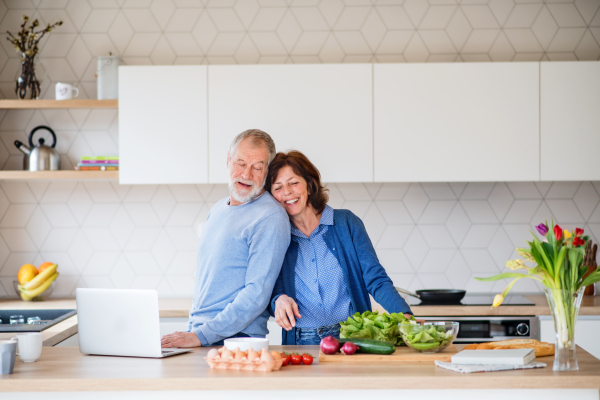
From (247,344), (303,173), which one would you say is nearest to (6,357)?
(247,344)

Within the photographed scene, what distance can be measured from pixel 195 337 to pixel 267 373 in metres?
0.50

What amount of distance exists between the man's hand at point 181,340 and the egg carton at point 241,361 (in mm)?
324

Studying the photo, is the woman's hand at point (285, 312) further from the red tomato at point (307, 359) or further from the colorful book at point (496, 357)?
the colorful book at point (496, 357)

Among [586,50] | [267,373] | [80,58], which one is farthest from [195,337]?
[586,50]

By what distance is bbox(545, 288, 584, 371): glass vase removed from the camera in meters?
1.56

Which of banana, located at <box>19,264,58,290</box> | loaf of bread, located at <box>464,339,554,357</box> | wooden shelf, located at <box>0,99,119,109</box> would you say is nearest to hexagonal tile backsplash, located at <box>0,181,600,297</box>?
banana, located at <box>19,264,58,290</box>

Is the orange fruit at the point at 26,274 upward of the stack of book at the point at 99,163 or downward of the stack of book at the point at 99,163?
downward

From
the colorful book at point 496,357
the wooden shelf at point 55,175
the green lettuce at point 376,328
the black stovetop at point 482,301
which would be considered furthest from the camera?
the wooden shelf at point 55,175

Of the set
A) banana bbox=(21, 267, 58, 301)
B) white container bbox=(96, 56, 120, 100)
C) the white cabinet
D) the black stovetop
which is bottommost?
the white cabinet

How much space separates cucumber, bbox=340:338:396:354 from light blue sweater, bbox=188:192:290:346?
0.38 meters

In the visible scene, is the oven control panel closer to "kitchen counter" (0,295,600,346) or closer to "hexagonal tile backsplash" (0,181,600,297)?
"kitchen counter" (0,295,600,346)

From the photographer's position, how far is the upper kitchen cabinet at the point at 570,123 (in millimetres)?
3188

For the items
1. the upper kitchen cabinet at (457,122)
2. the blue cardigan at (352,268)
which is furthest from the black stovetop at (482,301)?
the blue cardigan at (352,268)

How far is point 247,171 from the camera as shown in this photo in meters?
2.19
